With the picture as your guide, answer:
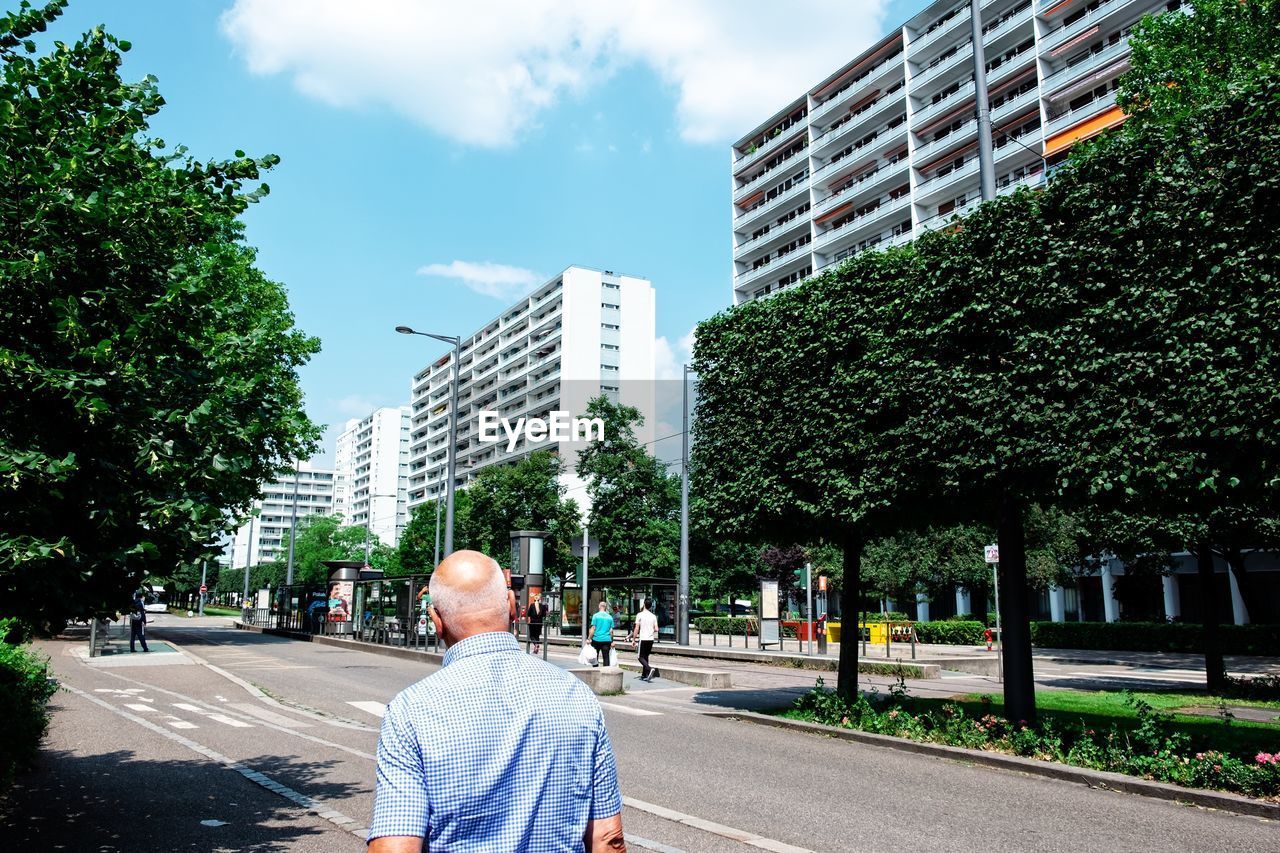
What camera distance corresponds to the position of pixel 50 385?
5.01 meters

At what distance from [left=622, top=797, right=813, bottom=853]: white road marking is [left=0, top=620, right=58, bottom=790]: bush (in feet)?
16.7

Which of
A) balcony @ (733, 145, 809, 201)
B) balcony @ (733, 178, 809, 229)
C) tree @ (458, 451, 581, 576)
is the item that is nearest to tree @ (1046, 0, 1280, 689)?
tree @ (458, 451, 581, 576)

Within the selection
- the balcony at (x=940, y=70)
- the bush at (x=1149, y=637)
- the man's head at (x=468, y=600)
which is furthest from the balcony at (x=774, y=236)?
the man's head at (x=468, y=600)

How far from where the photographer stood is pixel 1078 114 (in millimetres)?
→ 54938

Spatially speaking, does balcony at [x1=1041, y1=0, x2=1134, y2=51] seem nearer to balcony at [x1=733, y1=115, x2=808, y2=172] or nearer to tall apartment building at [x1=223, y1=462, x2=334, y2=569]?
balcony at [x1=733, y1=115, x2=808, y2=172]

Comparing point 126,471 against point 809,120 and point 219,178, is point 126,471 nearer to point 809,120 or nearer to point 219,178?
point 219,178

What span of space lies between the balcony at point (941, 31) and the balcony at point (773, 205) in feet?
43.5

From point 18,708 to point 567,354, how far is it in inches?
3682

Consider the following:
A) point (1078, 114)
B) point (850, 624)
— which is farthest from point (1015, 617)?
point (1078, 114)

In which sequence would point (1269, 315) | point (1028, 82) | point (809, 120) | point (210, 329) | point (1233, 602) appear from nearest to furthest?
point (210, 329) → point (1269, 315) → point (1233, 602) → point (1028, 82) → point (809, 120)

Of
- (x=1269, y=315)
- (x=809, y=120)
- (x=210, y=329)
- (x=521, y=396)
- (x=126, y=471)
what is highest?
(x=809, y=120)

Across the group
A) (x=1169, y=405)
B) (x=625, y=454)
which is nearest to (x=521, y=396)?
(x=625, y=454)

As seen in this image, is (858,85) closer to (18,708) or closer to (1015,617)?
(1015,617)

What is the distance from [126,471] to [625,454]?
43083 millimetres
